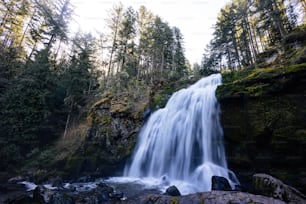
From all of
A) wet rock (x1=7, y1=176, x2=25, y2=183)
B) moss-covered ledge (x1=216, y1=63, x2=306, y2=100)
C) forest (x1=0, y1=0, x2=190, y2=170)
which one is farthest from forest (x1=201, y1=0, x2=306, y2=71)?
wet rock (x1=7, y1=176, x2=25, y2=183)

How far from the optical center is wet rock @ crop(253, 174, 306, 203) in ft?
11.5

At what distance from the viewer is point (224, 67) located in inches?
1085

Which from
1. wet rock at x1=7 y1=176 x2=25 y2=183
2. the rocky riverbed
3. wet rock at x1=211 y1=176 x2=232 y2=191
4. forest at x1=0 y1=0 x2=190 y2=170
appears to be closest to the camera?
the rocky riverbed

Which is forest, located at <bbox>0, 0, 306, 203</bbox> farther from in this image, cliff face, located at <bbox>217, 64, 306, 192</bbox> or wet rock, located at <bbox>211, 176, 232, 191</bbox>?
wet rock, located at <bbox>211, 176, 232, 191</bbox>

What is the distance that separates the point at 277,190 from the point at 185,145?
4.91 m

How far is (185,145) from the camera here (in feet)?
27.7

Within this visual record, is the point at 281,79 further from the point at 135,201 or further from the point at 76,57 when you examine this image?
the point at 76,57

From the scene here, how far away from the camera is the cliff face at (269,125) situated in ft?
18.1

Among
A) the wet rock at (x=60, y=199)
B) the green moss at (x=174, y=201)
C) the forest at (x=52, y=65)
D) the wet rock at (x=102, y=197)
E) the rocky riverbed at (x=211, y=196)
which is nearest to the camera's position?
the rocky riverbed at (x=211, y=196)

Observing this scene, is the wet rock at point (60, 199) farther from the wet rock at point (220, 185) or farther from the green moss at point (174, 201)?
the wet rock at point (220, 185)

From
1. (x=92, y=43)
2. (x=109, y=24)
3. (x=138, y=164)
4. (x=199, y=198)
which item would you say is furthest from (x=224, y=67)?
(x=199, y=198)

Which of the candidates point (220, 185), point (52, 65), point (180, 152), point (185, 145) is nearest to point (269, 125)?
point (220, 185)

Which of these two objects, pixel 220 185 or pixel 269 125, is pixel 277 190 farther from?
pixel 269 125

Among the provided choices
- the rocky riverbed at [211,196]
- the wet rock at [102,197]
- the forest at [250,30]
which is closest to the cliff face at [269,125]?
the rocky riverbed at [211,196]
